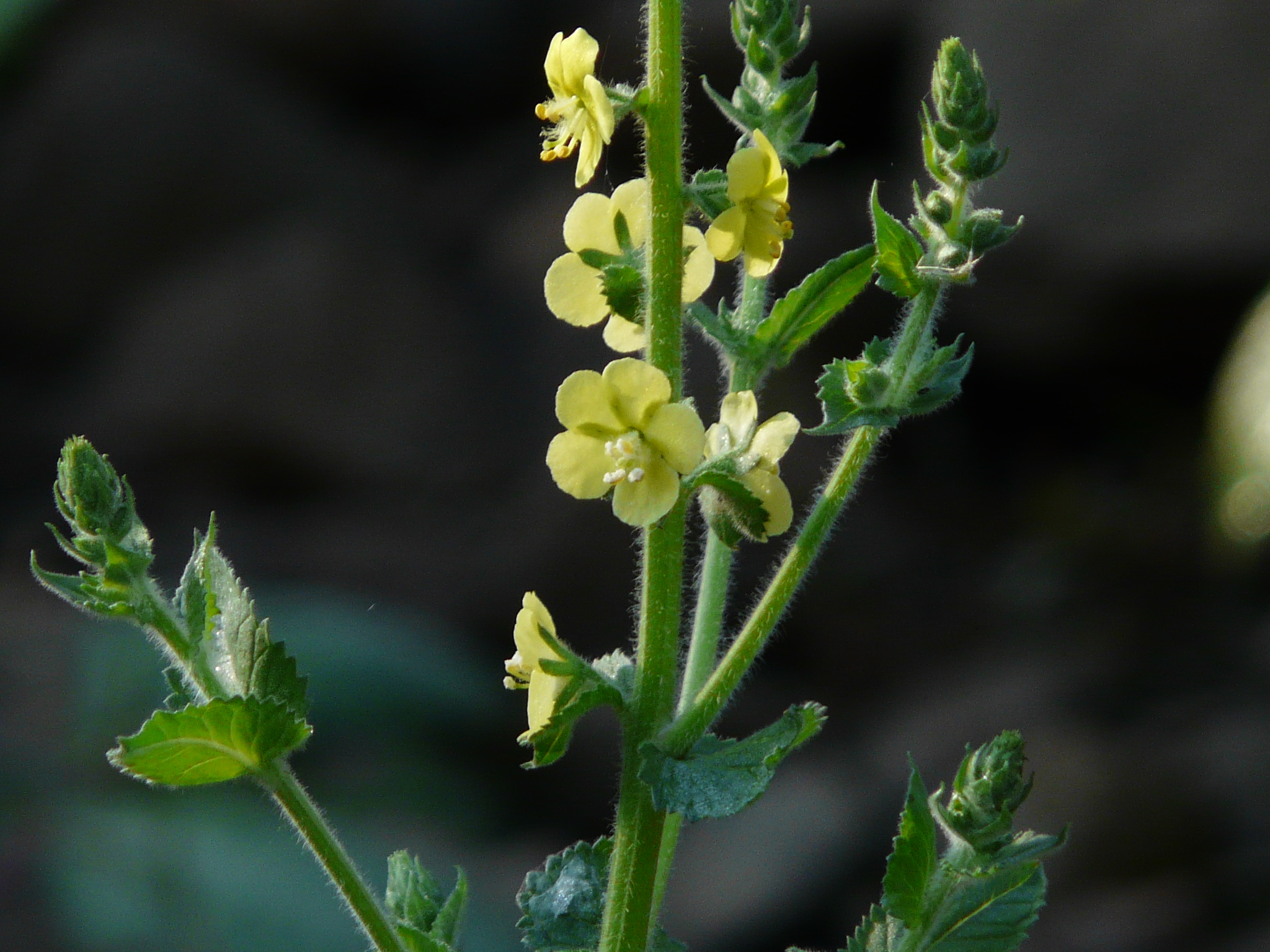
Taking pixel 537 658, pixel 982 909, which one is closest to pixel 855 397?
pixel 537 658

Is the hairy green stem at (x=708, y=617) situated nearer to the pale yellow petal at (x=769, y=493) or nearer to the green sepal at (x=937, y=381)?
the pale yellow petal at (x=769, y=493)

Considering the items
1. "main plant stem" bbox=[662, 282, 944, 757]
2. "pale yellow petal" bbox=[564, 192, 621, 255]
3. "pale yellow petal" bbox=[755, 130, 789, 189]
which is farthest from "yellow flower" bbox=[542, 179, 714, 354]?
"main plant stem" bbox=[662, 282, 944, 757]

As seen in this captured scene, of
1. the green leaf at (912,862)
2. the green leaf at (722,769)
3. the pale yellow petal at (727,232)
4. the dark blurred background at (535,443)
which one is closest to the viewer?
the green leaf at (722,769)

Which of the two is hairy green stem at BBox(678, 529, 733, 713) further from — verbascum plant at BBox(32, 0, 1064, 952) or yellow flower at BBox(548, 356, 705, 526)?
yellow flower at BBox(548, 356, 705, 526)

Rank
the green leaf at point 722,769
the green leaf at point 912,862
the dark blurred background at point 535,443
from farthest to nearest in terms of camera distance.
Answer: the dark blurred background at point 535,443 → the green leaf at point 912,862 → the green leaf at point 722,769

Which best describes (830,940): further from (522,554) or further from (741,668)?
(741,668)

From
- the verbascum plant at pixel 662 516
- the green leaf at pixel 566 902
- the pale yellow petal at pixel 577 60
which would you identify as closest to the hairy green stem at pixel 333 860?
the verbascum plant at pixel 662 516
